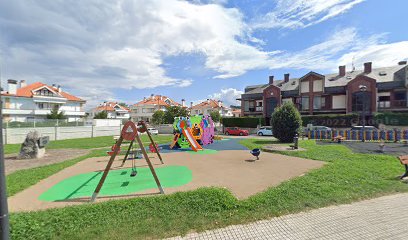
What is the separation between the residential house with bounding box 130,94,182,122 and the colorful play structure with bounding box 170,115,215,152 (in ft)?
169

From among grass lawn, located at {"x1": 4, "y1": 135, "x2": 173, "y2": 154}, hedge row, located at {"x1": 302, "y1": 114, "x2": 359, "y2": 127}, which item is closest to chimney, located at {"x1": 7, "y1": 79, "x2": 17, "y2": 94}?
grass lawn, located at {"x1": 4, "y1": 135, "x2": 173, "y2": 154}

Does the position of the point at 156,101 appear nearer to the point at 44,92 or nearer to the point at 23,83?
Result: the point at 44,92

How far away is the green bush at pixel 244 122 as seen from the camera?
39531 mm

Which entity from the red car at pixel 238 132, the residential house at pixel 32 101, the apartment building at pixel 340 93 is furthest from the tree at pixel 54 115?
the apartment building at pixel 340 93

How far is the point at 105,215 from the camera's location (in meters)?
4.60

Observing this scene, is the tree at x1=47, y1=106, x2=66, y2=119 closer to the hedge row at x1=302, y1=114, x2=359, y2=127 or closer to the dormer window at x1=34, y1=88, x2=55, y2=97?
the dormer window at x1=34, y1=88, x2=55, y2=97

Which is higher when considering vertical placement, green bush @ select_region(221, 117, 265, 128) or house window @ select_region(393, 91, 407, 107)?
house window @ select_region(393, 91, 407, 107)

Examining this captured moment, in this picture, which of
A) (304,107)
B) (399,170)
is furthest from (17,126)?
(304,107)

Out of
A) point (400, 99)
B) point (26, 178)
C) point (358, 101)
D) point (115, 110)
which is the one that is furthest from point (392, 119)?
point (115, 110)

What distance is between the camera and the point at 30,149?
484 inches

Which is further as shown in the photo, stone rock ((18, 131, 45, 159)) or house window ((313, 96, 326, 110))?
house window ((313, 96, 326, 110))

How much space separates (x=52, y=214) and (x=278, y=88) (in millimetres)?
42343

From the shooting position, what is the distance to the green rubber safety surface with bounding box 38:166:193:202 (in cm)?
614

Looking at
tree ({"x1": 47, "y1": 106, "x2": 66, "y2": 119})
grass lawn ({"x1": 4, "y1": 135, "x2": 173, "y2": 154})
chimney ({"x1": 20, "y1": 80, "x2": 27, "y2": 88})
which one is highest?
chimney ({"x1": 20, "y1": 80, "x2": 27, "y2": 88})
